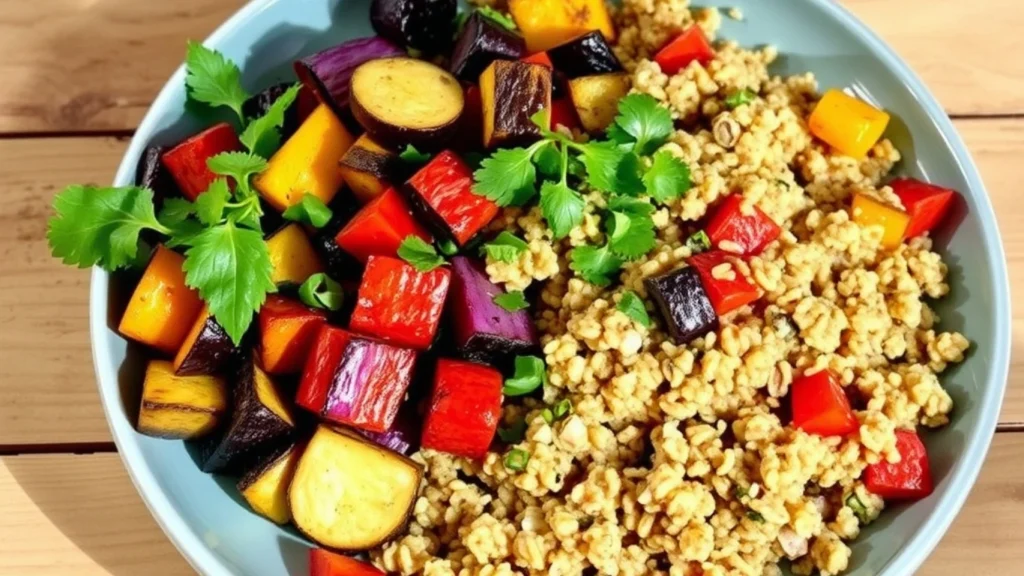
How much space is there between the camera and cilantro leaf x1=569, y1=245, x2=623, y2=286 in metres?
1.64

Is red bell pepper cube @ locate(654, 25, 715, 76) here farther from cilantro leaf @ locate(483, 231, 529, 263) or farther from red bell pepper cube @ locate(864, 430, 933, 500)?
red bell pepper cube @ locate(864, 430, 933, 500)

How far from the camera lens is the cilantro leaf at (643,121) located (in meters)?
1.68

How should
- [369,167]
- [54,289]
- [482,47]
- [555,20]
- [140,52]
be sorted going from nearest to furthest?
[369,167] < [482,47] < [555,20] < [54,289] < [140,52]

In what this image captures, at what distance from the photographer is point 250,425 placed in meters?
1.55

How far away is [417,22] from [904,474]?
44.7 inches

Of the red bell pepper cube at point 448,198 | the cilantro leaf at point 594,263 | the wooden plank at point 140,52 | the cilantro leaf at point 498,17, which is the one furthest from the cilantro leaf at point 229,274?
the wooden plank at point 140,52

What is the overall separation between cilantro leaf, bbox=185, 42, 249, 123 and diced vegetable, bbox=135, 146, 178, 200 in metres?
0.12

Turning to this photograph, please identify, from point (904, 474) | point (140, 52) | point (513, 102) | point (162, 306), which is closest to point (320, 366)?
point (162, 306)

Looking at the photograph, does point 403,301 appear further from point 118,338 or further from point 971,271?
point 971,271

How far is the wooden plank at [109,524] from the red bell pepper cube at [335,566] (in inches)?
14.0

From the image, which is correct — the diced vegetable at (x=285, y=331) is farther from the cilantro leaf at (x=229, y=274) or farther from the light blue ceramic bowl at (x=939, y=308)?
the light blue ceramic bowl at (x=939, y=308)

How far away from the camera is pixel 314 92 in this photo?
182cm

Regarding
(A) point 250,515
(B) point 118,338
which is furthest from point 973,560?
(B) point 118,338

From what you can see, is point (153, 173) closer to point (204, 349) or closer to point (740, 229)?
point (204, 349)
